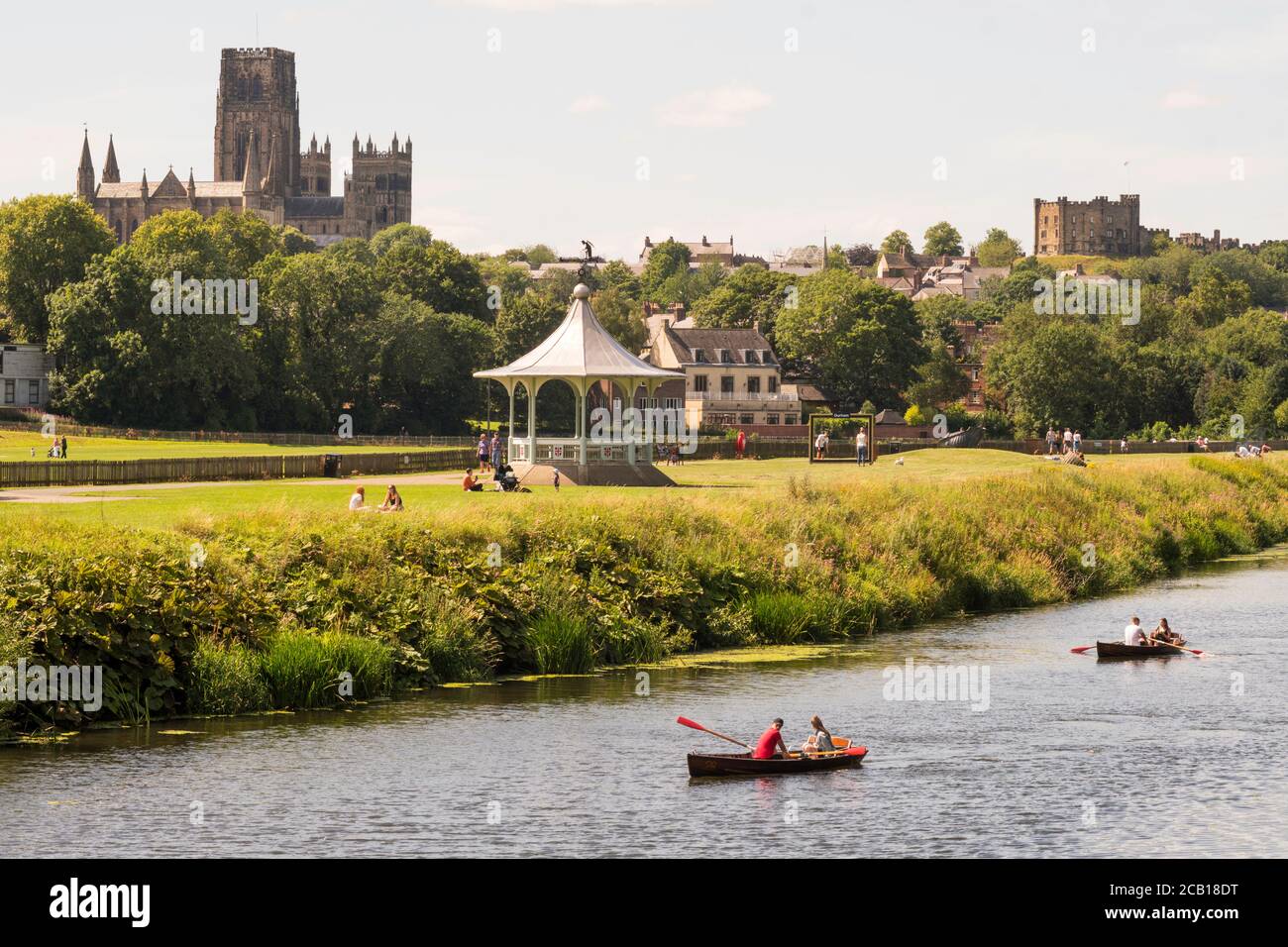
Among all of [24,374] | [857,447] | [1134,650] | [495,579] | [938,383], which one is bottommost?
[1134,650]

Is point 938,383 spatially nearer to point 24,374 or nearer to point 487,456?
point 24,374

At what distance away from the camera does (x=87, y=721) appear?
27.3 metres

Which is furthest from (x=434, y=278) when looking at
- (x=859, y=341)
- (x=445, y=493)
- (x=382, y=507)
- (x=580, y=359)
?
(x=382, y=507)

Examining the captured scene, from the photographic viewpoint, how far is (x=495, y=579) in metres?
34.9

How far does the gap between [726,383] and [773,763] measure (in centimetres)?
11841

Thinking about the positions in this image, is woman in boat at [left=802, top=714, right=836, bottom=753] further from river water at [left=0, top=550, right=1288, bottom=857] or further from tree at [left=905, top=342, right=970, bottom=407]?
tree at [left=905, top=342, right=970, bottom=407]

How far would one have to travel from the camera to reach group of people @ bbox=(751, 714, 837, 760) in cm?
2534

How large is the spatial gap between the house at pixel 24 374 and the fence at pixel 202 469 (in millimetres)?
53378

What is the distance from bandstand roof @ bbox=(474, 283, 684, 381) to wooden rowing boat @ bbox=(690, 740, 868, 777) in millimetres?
32588

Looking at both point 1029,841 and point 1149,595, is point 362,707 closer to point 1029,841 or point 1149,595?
point 1029,841

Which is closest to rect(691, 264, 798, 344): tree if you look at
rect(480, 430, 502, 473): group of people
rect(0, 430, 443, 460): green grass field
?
rect(0, 430, 443, 460): green grass field
